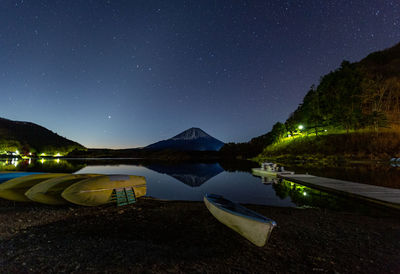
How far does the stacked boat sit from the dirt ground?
1060 millimetres

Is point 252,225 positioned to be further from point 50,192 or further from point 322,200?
point 50,192

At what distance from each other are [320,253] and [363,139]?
196 ft

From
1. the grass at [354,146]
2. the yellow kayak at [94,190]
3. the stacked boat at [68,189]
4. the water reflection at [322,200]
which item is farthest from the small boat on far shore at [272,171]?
the grass at [354,146]

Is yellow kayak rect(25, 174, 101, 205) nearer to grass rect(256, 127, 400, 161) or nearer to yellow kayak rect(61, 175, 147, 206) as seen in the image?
yellow kayak rect(61, 175, 147, 206)

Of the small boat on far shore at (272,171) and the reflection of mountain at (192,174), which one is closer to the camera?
the small boat on far shore at (272,171)

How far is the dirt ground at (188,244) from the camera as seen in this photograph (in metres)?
4.18

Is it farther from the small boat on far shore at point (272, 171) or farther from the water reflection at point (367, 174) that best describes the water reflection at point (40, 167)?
the water reflection at point (367, 174)

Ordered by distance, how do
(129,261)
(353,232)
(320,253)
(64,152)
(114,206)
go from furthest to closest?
(64,152)
(114,206)
(353,232)
(320,253)
(129,261)

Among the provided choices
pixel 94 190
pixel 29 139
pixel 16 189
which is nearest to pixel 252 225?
pixel 94 190

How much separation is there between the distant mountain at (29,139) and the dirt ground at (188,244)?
526ft

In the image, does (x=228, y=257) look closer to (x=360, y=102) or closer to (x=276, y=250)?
(x=276, y=250)

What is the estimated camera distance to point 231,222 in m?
5.58

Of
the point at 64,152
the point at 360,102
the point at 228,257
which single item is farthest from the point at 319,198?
the point at 64,152

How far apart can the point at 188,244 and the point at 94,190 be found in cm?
616
